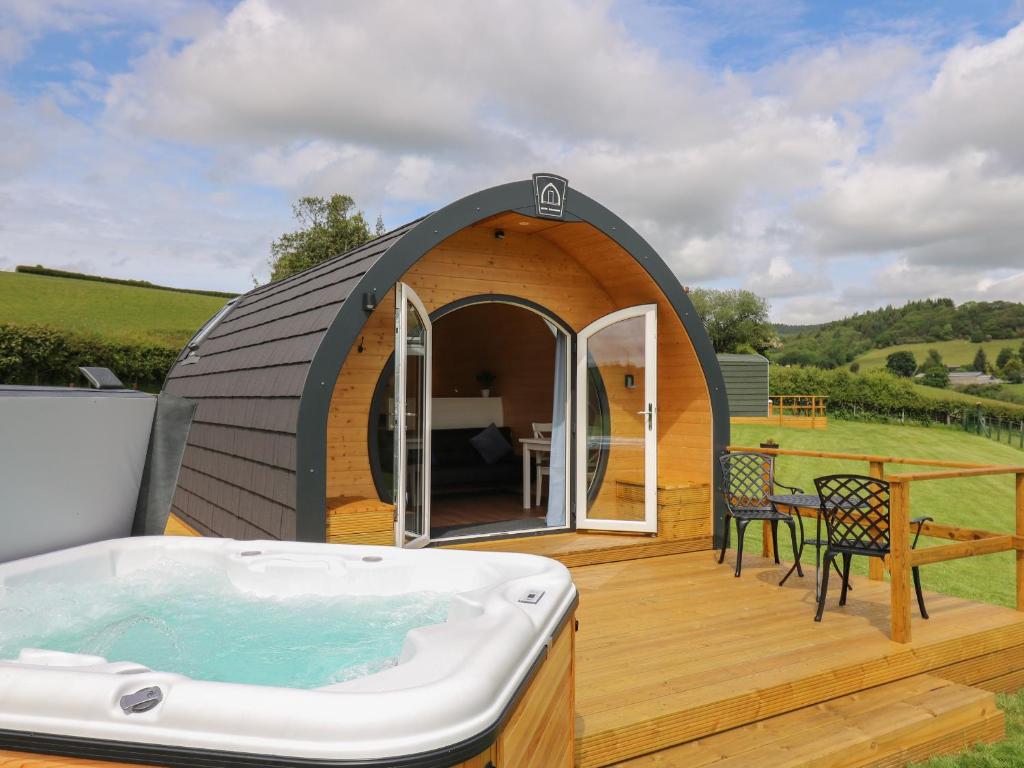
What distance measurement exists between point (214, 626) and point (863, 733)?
113 inches

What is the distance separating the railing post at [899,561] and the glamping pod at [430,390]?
217 centimetres

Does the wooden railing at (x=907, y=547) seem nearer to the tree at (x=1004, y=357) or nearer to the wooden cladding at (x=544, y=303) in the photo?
the wooden cladding at (x=544, y=303)

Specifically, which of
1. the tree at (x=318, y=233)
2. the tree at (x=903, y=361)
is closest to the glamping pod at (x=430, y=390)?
the tree at (x=318, y=233)

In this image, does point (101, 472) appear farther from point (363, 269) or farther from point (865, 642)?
point (865, 642)

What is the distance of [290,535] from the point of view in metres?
4.45

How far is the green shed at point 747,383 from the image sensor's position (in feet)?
72.1

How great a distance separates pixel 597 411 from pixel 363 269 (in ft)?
8.14

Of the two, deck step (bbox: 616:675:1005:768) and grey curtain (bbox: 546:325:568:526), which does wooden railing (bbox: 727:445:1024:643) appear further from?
grey curtain (bbox: 546:325:568:526)

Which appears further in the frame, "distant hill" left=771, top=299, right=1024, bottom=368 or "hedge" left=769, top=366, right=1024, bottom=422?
"distant hill" left=771, top=299, right=1024, bottom=368

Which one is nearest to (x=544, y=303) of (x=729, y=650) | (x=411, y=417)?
(x=411, y=417)

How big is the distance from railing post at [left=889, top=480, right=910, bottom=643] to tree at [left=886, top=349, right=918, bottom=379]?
37451 millimetres

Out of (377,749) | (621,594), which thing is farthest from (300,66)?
(377,749)

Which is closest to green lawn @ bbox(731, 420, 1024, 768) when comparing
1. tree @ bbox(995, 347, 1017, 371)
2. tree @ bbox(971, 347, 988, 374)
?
tree @ bbox(971, 347, 988, 374)

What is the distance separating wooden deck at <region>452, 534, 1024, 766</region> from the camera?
3041 mm
